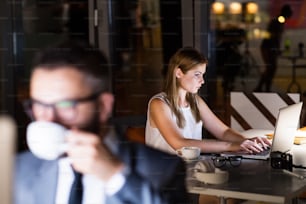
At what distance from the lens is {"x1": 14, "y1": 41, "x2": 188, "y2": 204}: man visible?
486mm

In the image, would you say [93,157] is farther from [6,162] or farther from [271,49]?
[271,49]

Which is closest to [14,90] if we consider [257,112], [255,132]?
[255,132]

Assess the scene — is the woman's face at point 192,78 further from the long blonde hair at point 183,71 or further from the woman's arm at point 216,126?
the woman's arm at point 216,126

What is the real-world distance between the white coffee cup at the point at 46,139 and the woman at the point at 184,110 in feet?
2.03

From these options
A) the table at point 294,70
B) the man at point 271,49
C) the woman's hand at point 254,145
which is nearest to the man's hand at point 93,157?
the woman's hand at point 254,145

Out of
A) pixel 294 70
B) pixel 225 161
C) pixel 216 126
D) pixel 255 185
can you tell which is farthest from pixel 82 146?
pixel 294 70

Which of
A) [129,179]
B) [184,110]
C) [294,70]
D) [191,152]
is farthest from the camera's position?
[294,70]

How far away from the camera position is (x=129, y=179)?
51 centimetres

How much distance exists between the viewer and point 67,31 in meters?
0.61

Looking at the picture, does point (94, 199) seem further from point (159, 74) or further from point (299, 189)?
point (159, 74)

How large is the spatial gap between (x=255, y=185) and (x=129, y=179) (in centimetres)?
54

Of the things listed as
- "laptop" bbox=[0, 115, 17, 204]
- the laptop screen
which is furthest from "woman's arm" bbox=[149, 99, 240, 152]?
"laptop" bbox=[0, 115, 17, 204]

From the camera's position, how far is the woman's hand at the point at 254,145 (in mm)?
1199

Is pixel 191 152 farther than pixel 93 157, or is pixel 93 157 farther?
pixel 191 152
